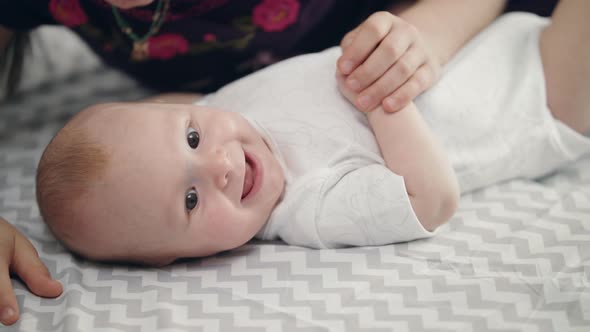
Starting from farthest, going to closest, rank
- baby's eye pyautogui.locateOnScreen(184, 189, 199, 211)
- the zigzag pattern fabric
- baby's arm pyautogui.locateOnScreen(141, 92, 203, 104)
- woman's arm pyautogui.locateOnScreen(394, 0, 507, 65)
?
baby's arm pyautogui.locateOnScreen(141, 92, 203, 104), woman's arm pyautogui.locateOnScreen(394, 0, 507, 65), baby's eye pyautogui.locateOnScreen(184, 189, 199, 211), the zigzag pattern fabric

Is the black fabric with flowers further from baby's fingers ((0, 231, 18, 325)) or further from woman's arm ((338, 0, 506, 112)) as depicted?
baby's fingers ((0, 231, 18, 325))

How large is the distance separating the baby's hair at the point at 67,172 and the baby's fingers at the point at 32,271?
50 mm

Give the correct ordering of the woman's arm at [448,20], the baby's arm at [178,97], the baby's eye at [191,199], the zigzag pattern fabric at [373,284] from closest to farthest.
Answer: the zigzag pattern fabric at [373,284] → the baby's eye at [191,199] → the woman's arm at [448,20] → the baby's arm at [178,97]

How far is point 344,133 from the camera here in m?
0.96

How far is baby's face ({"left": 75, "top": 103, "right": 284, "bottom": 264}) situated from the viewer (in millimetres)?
854

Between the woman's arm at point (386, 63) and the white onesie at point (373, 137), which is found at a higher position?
the woman's arm at point (386, 63)

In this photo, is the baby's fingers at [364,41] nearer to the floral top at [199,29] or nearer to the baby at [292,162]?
the baby at [292,162]

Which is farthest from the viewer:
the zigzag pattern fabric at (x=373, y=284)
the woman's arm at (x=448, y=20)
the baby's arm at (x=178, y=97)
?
the baby's arm at (x=178, y=97)

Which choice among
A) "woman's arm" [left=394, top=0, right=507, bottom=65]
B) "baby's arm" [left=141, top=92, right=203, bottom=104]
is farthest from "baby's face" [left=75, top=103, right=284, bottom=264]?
"woman's arm" [left=394, top=0, right=507, bottom=65]

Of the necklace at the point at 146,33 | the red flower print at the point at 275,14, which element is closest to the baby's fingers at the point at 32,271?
the necklace at the point at 146,33

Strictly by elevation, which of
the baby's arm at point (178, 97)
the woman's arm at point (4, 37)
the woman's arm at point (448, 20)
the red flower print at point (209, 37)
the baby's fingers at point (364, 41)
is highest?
the baby's fingers at point (364, 41)

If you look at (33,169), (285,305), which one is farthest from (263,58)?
(285,305)

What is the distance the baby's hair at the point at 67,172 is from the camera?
850mm

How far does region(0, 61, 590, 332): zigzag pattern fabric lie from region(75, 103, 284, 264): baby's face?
5cm
